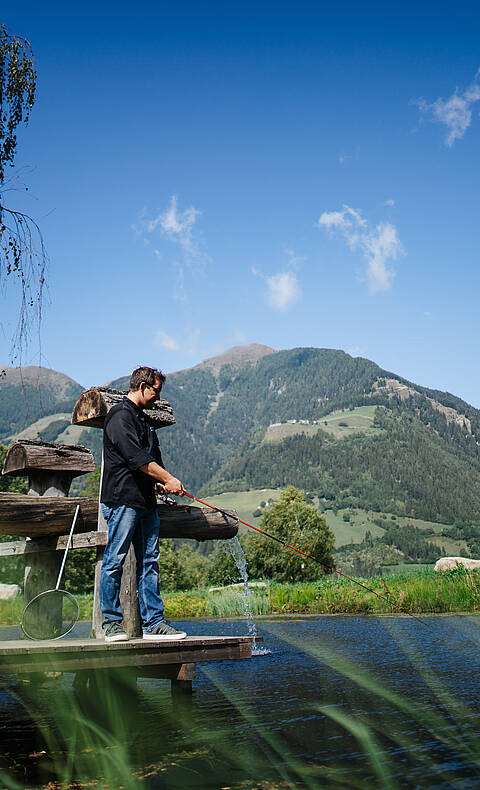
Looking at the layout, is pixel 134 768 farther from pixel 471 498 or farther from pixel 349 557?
pixel 471 498

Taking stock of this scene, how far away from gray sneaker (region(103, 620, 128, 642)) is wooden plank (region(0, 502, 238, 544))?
1.22 meters

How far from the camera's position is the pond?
389 centimetres

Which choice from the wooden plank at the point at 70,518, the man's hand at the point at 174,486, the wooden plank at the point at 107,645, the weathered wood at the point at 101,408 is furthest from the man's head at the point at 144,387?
the wooden plank at the point at 107,645

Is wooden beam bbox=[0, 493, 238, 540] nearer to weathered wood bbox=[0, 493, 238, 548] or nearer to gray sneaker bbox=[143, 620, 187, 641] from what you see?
weathered wood bbox=[0, 493, 238, 548]

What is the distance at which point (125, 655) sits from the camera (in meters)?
4.87

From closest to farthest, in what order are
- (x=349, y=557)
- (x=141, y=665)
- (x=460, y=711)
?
(x=141, y=665) → (x=460, y=711) → (x=349, y=557)

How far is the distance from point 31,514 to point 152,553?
158 cm

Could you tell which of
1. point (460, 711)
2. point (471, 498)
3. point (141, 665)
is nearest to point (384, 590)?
point (460, 711)

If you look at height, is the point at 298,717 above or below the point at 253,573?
above

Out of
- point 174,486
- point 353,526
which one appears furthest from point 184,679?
point 353,526

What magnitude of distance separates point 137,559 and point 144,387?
61.2 inches

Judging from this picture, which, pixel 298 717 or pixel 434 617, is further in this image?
pixel 434 617

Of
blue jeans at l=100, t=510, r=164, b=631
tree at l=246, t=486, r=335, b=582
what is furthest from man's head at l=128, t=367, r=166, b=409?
tree at l=246, t=486, r=335, b=582

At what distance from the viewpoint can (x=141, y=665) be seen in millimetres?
5020
